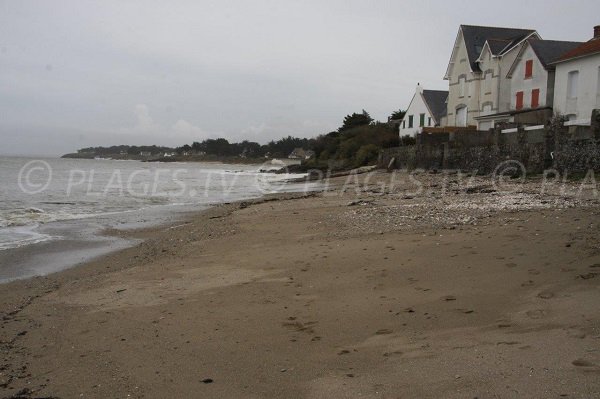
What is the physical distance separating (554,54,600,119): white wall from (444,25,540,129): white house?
4.66 meters

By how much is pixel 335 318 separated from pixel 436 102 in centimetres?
4044

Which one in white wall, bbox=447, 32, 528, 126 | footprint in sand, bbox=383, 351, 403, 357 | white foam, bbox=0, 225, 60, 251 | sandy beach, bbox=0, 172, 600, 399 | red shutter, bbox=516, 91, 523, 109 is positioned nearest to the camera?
sandy beach, bbox=0, 172, 600, 399

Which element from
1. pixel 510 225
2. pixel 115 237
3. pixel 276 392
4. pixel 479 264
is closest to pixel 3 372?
pixel 276 392

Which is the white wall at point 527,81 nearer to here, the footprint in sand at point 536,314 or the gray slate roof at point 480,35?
the gray slate roof at point 480,35

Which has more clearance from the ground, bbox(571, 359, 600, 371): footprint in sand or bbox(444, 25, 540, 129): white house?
bbox(444, 25, 540, 129): white house

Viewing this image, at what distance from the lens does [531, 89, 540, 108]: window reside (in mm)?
27938

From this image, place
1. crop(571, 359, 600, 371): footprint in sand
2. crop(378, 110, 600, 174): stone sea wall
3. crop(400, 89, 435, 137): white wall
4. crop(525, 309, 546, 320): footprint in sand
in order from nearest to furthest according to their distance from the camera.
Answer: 1. crop(571, 359, 600, 371): footprint in sand
2. crop(525, 309, 546, 320): footprint in sand
3. crop(378, 110, 600, 174): stone sea wall
4. crop(400, 89, 435, 137): white wall

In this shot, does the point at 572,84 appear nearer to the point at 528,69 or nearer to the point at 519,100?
the point at 528,69

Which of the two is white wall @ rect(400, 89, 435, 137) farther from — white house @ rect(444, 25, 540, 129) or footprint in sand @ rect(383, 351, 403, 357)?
footprint in sand @ rect(383, 351, 403, 357)

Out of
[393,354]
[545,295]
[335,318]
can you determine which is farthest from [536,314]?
[335,318]

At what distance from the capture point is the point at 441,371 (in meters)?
3.32

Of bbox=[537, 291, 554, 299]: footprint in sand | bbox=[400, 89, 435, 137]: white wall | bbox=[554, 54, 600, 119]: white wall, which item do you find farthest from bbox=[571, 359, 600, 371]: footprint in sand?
bbox=[400, 89, 435, 137]: white wall

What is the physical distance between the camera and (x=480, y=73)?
34062 mm

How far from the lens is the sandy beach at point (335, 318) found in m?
3.38
